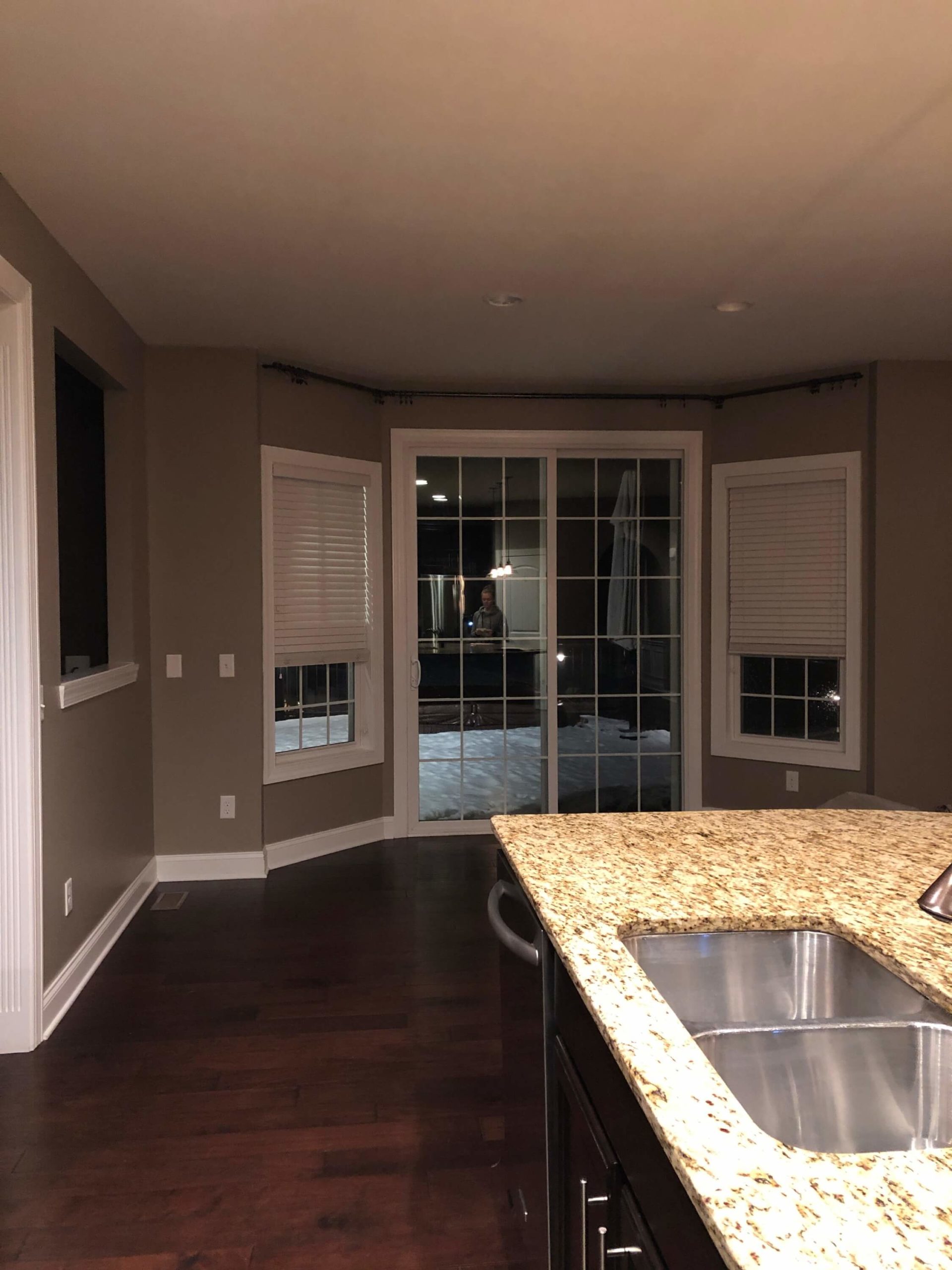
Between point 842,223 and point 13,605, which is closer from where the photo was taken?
point 13,605

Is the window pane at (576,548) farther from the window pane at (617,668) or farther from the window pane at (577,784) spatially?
the window pane at (577,784)

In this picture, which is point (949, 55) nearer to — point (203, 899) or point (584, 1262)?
point (584, 1262)

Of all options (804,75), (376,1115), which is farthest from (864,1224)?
(804,75)

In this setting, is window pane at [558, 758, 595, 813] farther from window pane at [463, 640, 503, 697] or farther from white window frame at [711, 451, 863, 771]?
white window frame at [711, 451, 863, 771]

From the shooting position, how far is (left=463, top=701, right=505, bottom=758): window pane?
5.71 m

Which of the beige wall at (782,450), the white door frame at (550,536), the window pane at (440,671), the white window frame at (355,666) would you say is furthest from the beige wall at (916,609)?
the white window frame at (355,666)

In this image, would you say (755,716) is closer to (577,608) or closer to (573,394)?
(577,608)

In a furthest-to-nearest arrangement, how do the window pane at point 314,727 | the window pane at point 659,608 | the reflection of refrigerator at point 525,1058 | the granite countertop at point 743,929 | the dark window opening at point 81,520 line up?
the window pane at point 659,608, the window pane at point 314,727, the dark window opening at point 81,520, the reflection of refrigerator at point 525,1058, the granite countertop at point 743,929

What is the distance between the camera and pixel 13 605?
2.96 m

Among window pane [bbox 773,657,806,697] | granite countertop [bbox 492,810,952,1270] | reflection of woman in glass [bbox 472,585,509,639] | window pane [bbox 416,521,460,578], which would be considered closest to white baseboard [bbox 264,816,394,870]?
reflection of woman in glass [bbox 472,585,509,639]

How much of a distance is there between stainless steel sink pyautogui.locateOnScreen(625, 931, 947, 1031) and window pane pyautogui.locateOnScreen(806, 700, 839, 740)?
4.26 m

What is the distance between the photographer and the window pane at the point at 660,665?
5.88 metres

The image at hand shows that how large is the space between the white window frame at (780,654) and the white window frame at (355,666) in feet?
6.72

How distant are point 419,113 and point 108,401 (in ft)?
8.08
